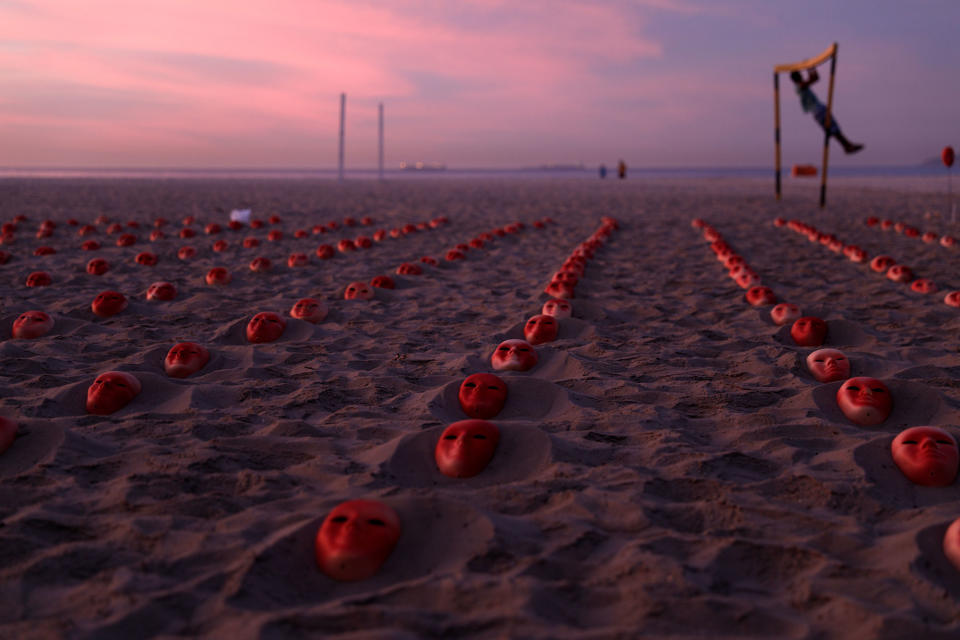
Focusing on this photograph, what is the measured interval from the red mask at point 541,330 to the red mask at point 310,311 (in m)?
1.76

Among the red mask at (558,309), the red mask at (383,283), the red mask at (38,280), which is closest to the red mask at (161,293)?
the red mask at (38,280)

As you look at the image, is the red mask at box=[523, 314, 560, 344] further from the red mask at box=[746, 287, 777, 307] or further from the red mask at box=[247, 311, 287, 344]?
the red mask at box=[746, 287, 777, 307]

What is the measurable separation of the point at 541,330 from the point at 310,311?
198 cm

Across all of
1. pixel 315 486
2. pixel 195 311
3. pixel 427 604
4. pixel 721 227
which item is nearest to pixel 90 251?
pixel 195 311

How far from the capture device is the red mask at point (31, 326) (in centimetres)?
523

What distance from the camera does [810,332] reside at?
16.8 feet

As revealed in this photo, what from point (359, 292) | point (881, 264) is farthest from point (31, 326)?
point (881, 264)

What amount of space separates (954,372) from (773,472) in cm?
215

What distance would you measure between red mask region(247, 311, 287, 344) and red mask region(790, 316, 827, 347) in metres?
3.85

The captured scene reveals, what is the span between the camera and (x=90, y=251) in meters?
10.1

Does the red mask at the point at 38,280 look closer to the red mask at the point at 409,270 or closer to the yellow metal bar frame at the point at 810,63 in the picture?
the red mask at the point at 409,270

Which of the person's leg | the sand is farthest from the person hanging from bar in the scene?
the sand

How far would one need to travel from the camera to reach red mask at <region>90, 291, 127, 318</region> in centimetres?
593

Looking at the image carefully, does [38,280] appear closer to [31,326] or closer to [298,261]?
[31,326]
